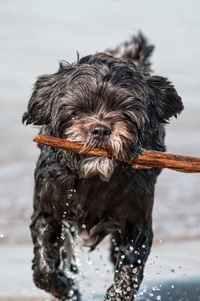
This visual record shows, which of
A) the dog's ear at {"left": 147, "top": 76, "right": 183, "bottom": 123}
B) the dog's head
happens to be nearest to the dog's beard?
the dog's head

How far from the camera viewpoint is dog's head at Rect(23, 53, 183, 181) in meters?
4.89

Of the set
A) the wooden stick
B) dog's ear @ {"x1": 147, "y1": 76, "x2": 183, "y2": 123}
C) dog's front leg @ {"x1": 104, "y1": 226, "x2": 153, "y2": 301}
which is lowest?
dog's front leg @ {"x1": 104, "y1": 226, "x2": 153, "y2": 301}

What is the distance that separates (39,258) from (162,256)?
2.20 metres

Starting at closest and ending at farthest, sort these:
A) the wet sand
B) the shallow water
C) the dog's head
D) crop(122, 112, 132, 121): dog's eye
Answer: the dog's head, crop(122, 112, 132, 121): dog's eye, the wet sand, the shallow water

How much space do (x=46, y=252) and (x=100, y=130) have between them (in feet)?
5.31

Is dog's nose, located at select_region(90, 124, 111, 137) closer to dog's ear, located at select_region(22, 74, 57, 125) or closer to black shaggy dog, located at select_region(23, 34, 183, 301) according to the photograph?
black shaggy dog, located at select_region(23, 34, 183, 301)

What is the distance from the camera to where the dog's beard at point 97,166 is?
4.92 meters

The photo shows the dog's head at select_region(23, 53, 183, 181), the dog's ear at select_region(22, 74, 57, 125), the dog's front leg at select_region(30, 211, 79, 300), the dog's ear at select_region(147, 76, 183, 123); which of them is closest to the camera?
the dog's head at select_region(23, 53, 183, 181)

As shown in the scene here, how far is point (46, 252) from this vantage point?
5.97m

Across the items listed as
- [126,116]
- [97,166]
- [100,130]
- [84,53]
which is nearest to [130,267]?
[97,166]

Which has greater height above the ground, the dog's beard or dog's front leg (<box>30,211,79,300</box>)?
the dog's beard

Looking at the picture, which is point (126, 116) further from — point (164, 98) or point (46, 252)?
point (46, 252)

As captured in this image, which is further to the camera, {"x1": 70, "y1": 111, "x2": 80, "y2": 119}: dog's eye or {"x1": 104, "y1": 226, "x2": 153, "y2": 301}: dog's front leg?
{"x1": 104, "y1": 226, "x2": 153, "y2": 301}: dog's front leg

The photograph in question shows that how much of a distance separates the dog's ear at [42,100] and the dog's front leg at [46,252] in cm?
84
